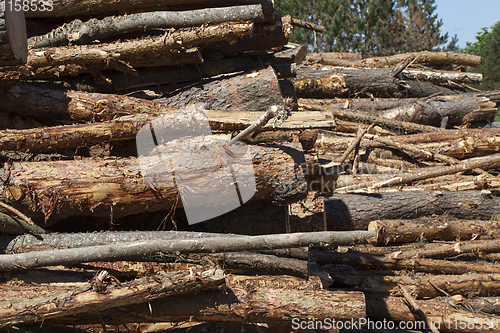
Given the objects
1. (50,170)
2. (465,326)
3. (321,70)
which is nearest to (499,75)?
(321,70)

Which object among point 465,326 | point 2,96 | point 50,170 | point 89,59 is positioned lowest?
point 465,326

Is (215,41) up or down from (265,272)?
up

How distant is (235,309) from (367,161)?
4.99 m

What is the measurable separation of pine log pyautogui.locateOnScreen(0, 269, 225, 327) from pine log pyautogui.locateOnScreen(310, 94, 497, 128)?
6418 millimetres

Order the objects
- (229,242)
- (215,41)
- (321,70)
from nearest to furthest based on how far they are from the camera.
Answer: (229,242)
(215,41)
(321,70)

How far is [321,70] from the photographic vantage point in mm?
8742

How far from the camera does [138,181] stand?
11.3 ft

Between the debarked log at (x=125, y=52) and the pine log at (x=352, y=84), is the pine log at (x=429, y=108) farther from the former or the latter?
the debarked log at (x=125, y=52)

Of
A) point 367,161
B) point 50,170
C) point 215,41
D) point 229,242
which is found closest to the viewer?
point 229,242

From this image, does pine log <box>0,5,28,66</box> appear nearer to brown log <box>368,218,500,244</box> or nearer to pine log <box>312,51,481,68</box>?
brown log <box>368,218,500,244</box>

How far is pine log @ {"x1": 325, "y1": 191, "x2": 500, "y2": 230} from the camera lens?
5.09 metres

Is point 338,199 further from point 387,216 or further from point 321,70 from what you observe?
point 321,70

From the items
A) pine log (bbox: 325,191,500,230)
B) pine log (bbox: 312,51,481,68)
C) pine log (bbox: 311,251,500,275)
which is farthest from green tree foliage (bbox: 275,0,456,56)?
pine log (bbox: 311,251,500,275)

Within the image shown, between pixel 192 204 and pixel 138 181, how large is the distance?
578 millimetres
